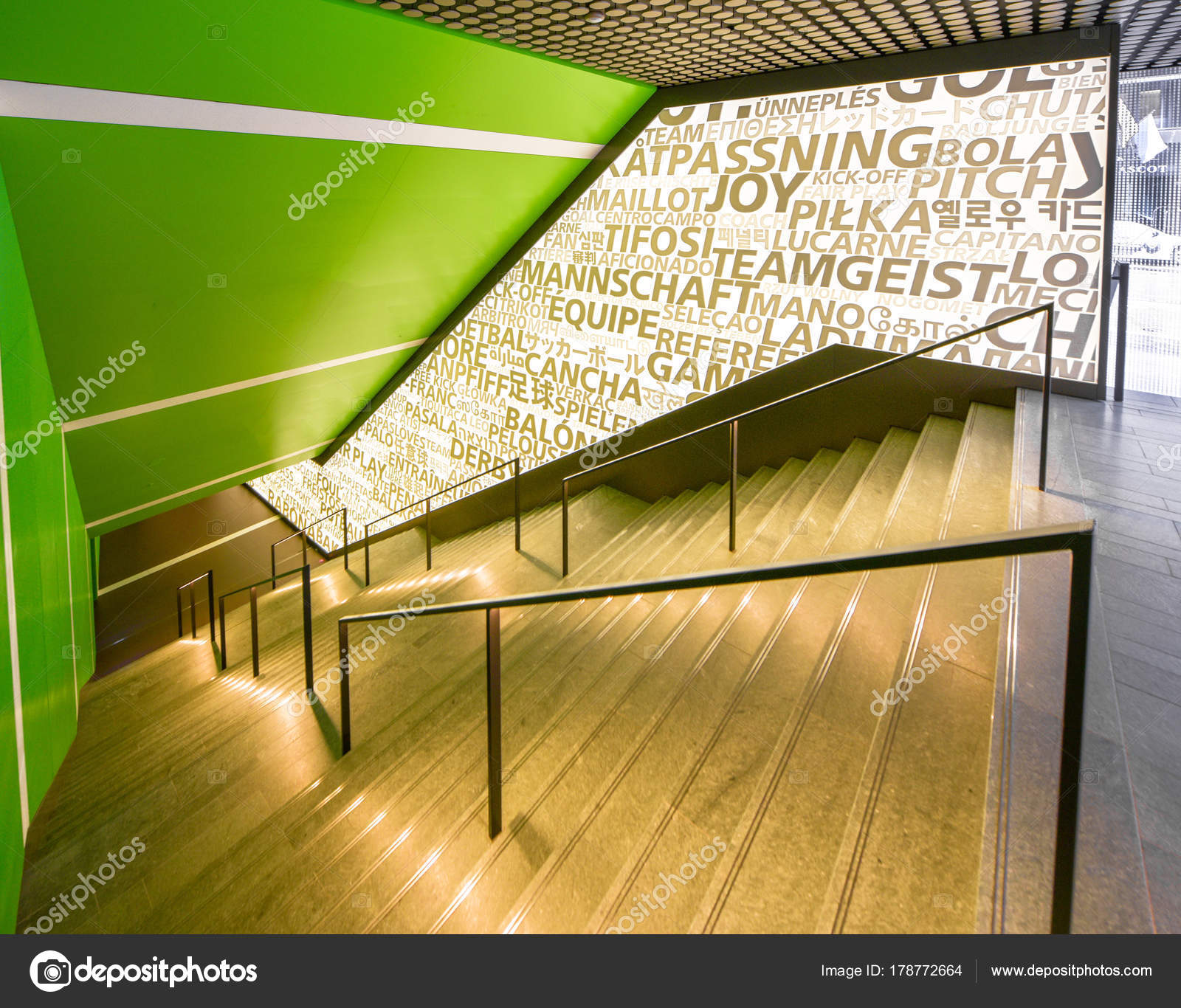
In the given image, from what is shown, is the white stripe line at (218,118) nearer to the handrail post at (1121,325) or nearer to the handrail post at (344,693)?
the handrail post at (344,693)

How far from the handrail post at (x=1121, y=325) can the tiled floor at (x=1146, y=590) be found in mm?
115

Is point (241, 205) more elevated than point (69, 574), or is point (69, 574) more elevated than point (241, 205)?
point (241, 205)

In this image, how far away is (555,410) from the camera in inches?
240

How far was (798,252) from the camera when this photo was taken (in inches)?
177

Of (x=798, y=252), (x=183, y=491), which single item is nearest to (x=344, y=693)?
(x=798, y=252)

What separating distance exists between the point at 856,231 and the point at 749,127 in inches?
42.6

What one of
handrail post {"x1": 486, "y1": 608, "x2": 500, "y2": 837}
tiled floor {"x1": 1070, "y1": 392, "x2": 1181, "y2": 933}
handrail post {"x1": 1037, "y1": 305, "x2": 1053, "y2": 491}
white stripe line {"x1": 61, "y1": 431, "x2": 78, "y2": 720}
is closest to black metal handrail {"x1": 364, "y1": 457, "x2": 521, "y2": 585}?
white stripe line {"x1": 61, "y1": 431, "x2": 78, "y2": 720}

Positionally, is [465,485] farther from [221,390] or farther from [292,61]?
[292,61]

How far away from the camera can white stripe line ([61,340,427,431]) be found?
15.4 feet

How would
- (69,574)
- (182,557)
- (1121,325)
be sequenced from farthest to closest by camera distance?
1. (182,557)
2. (69,574)
3. (1121,325)
